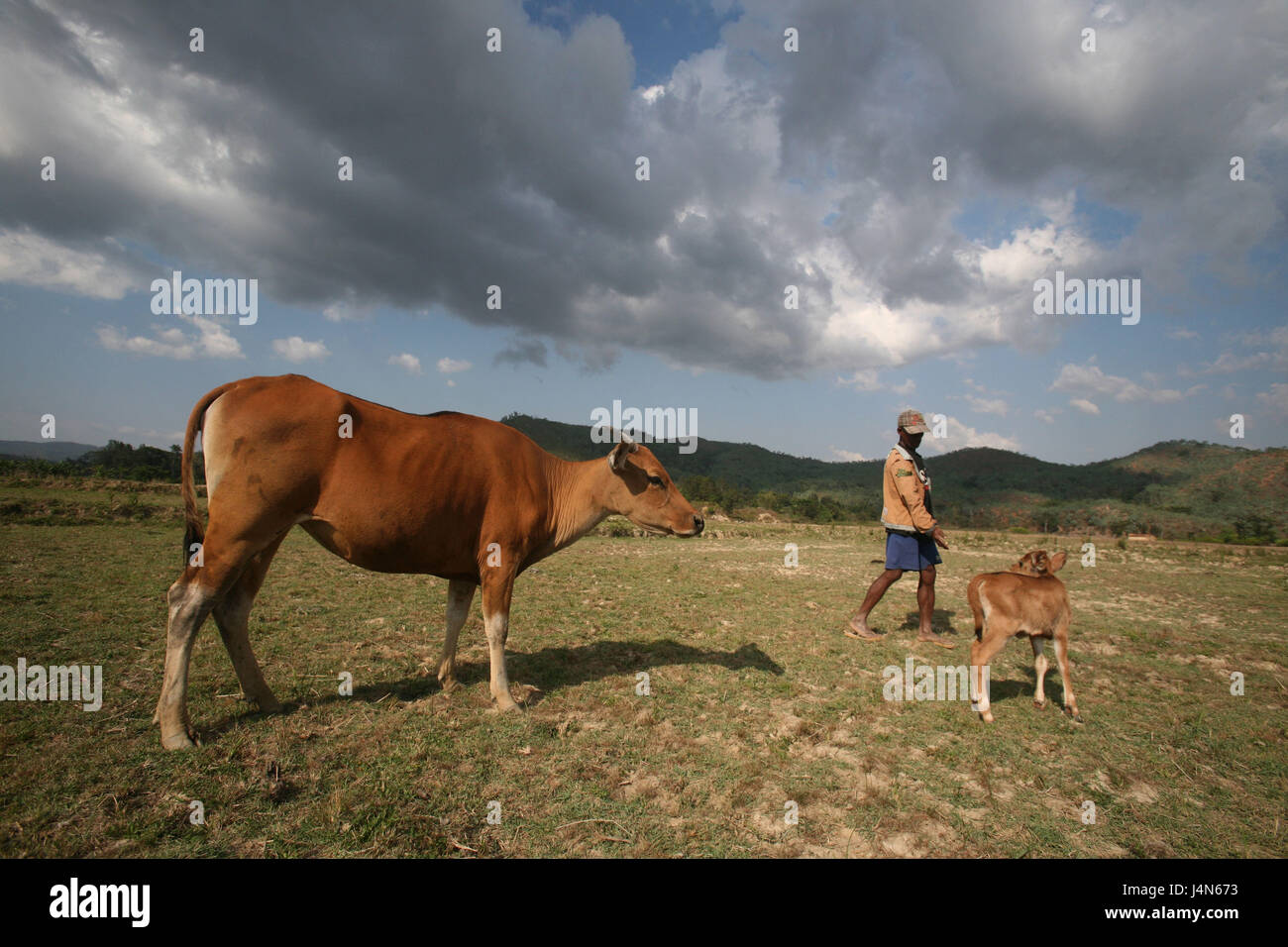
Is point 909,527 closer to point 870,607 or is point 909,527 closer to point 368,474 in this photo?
point 870,607

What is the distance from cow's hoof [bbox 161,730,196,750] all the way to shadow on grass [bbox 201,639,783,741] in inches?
23.8

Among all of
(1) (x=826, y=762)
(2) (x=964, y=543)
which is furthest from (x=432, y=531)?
(2) (x=964, y=543)

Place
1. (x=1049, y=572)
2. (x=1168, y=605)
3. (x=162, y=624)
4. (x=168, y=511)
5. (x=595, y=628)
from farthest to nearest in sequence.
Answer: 1. (x=168, y=511)
2. (x=1168, y=605)
3. (x=595, y=628)
4. (x=162, y=624)
5. (x=1049, y=572)

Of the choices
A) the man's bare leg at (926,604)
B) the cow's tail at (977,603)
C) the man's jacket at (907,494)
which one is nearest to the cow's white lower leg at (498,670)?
the cow's tail at (977,603)

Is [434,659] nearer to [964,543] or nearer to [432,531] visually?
[432,531]

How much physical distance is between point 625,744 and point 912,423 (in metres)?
6.21

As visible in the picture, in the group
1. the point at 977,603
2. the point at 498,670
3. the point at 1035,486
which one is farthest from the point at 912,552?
the point at 1035,486

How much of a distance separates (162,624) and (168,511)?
19405 millimetres

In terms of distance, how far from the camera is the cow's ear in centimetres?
604

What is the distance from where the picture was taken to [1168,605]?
11797 mm

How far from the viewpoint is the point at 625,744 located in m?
4.64

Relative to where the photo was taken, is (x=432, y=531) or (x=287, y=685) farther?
(x=287, y=685)

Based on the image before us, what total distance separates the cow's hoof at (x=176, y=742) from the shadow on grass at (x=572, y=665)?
23.8 inches

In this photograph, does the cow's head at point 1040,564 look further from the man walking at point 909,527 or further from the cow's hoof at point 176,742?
the cow's hoof at point 176,742
